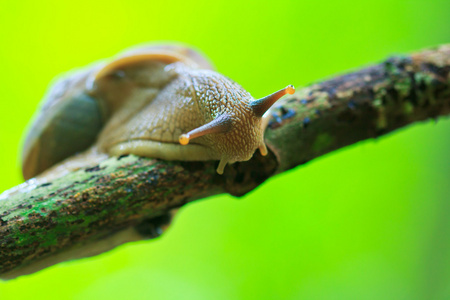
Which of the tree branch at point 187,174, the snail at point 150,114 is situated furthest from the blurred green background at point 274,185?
the tree branch at point 187,174

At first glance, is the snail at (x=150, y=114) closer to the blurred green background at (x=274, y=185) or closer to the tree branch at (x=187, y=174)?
the tree branch at (x=187, y=174)

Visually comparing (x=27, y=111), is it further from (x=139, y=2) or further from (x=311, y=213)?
(x=311, y=213)

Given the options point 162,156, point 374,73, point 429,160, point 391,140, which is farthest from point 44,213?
point 429,160

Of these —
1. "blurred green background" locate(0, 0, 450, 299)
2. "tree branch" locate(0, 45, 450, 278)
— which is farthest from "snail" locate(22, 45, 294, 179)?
"blurred green background" locate(0, 0, 450, 299)

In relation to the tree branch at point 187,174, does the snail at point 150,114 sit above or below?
above

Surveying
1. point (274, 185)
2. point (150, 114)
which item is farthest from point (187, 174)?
point (274, 185)

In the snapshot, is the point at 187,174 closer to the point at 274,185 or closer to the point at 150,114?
the point at 150,114
